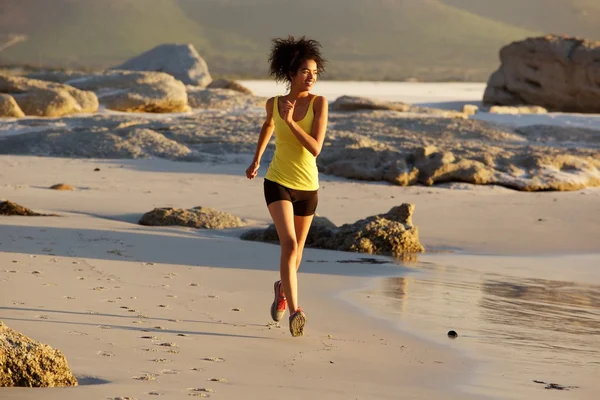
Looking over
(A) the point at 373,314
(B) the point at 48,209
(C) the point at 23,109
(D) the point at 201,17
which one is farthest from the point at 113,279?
(D) the point at 201,17

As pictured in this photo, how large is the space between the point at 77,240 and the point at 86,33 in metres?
156

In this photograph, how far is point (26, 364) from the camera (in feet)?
14.2

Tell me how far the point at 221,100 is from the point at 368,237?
2047 cm

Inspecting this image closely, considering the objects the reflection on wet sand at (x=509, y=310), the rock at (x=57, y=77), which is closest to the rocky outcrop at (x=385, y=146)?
the reflection on wet sand at (x=509, y=310)

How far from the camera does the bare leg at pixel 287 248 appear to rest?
6.04m

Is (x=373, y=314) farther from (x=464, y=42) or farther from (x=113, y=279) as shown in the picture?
(x=464, y=42)

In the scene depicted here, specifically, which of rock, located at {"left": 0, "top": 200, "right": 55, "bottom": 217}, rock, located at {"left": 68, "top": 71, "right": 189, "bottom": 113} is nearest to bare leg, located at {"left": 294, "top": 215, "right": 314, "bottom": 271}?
rock, located at {"left": 0, "top": 200, "right": 55, "bottom": 217}

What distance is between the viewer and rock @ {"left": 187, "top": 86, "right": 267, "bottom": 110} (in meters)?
29.3

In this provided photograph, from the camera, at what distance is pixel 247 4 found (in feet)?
591

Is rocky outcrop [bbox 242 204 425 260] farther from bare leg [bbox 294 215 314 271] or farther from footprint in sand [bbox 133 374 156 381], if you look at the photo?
footprint in sand [bbox 133 374 156 381]

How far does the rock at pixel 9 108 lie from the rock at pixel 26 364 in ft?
65.8

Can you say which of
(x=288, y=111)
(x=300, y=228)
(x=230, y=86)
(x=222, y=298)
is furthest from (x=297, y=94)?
(x=230, y=86)

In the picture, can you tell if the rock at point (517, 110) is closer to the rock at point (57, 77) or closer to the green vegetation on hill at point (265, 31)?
the rock at point (57, 77)

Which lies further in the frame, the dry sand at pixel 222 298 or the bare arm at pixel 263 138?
the bare arm at pixel 263 138
